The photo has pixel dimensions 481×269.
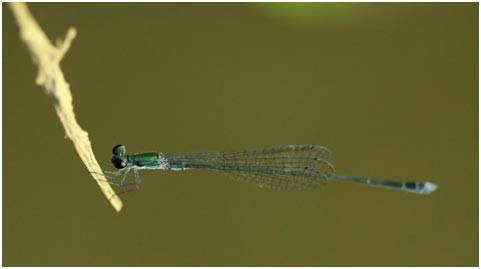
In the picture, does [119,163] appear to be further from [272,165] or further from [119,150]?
[272,165]

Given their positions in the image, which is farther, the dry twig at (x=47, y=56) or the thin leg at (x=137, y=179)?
the thin leg at (x=137, y=179)

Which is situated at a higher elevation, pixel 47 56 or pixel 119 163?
pixel 119 163

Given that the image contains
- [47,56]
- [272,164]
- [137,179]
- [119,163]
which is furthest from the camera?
[272,164]

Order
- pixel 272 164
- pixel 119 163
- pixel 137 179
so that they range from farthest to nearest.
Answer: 1. pixel 272 164
2. pixel 137 179
3. pixel 119 163

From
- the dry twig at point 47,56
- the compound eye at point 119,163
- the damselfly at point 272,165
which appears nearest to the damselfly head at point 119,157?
the compound eye at point 119,163

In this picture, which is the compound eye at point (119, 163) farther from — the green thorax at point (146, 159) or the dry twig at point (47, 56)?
the dry twig at point (47, 56)

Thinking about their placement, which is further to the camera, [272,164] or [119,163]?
[272,164]

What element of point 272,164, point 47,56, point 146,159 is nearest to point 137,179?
point 146,159

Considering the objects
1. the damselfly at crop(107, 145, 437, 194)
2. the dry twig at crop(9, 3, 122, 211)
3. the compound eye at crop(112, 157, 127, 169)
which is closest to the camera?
the dry twig at crop(9, 3, 122, 211)

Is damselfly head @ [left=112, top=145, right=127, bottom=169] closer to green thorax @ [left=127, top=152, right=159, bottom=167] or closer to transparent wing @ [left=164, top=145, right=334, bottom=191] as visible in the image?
green thorax @ [left=127, top=152, right=159, bottom=167]

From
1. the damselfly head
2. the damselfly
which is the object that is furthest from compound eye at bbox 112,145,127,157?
the damselfly
